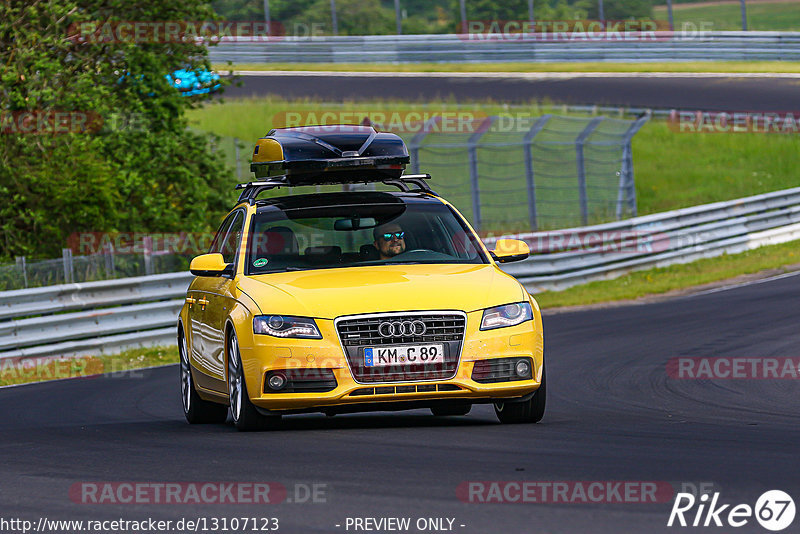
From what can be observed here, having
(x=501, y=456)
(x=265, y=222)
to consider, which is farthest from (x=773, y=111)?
(x=501, y=456)

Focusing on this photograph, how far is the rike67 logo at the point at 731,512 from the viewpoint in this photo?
18.9 feet

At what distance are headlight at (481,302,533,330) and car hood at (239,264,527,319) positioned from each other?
0.15ft

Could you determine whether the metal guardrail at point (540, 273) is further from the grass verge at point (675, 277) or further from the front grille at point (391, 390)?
the front grille at point (391, 390)

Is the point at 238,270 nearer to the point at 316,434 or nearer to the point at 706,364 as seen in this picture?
the point at 316,434

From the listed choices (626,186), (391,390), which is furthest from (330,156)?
(626,186)

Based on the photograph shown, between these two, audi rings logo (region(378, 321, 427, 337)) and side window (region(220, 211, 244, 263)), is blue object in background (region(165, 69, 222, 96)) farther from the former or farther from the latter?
audi rings logo (region(378, 321, 427, 337))

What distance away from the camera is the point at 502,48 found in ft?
142

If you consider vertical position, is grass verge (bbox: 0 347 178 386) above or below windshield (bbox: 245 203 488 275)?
below

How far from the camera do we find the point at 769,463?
23.4ft

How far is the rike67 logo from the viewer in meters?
5.77

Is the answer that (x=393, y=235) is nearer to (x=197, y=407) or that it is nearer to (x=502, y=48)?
(x=197, y=407)

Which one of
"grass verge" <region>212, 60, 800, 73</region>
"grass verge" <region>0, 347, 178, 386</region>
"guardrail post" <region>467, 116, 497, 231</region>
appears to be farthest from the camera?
"grass verge" <region>212, 60, 800, 73</region>

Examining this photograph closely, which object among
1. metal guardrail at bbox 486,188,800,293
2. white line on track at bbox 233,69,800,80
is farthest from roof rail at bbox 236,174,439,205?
white line on track at bbox 233,69,800,80

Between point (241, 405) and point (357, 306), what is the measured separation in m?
1.08
